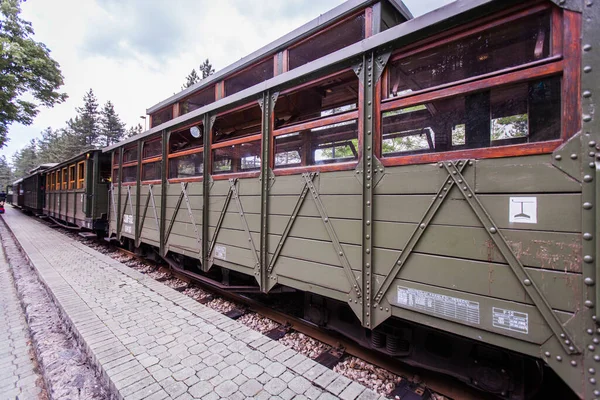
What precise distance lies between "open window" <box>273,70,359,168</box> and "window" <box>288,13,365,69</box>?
0.43m

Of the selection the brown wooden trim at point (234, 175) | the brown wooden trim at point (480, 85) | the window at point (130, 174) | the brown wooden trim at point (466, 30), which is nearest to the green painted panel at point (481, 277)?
the brown wooden trim at point (480, 85)

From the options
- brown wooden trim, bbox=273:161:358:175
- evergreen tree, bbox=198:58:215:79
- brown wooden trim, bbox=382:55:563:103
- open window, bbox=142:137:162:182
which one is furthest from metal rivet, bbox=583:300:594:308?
evergreen tree, bbox=198:58:215:79

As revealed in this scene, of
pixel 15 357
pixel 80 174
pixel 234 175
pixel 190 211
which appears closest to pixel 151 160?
pixel 190 211

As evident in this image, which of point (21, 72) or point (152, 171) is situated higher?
point (21, 72)

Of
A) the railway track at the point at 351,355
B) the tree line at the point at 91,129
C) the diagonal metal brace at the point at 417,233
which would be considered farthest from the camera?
the tree line at the point at 91,129

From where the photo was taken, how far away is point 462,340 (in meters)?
2.08

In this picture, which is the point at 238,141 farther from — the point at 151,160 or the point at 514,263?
the point at 514,263

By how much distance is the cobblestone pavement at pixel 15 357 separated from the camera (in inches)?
93.8

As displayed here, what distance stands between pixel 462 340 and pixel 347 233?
1.15m

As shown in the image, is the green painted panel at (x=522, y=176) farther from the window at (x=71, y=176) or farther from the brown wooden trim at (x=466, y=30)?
the window at (x=71, y=176)

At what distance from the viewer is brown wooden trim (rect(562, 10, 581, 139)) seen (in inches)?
57.1

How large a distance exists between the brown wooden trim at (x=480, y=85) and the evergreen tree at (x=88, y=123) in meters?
46.5

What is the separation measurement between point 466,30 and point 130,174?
681cm

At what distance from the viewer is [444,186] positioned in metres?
1.87
